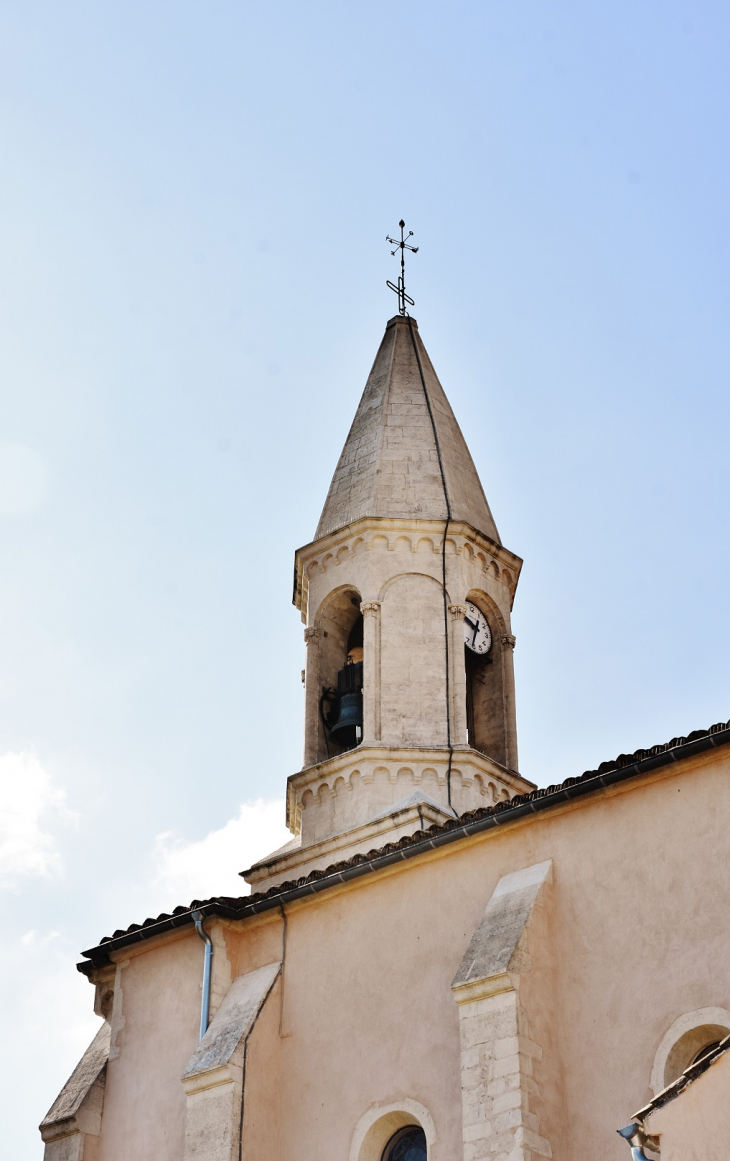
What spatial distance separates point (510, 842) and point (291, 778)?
6940mm

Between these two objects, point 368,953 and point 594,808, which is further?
point 368,953

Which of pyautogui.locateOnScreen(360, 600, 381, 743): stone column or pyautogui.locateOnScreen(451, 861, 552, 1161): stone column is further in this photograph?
pyautogui.locateOnScreen(360, 600, 381, 743): stone column

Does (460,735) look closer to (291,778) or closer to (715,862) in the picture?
(291,778)

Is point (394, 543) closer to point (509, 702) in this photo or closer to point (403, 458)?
point (403, 458)

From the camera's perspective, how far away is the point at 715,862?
13.5 metres

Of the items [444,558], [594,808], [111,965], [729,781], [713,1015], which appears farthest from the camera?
[444,558]

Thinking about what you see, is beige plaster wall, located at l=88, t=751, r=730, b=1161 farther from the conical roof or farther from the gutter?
the conical roof

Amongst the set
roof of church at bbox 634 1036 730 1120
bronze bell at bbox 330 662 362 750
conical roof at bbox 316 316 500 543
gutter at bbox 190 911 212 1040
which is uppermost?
conical roof at bbox 316 316 500 543

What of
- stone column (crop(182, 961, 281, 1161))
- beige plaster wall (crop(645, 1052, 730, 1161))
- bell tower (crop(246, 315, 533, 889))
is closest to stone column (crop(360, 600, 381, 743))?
bell tower (crop(246, 315, 533, 889))

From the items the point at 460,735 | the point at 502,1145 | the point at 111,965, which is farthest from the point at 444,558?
the point at 502,1145

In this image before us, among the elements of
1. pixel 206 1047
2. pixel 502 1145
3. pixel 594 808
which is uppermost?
pixel 594 808

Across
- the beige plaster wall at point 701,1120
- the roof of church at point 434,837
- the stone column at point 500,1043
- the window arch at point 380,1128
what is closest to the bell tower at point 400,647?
the roof of church at point 434,837

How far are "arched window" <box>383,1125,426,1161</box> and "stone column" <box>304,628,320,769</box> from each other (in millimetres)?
7420

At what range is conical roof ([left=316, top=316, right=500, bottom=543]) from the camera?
23484 millimetres
